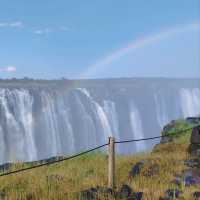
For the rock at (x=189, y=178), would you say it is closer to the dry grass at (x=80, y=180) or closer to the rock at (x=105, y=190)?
the dry grass at (x=80, y=180)

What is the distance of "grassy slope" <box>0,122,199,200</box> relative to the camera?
828cm

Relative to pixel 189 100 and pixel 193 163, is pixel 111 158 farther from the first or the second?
pixel 189 100

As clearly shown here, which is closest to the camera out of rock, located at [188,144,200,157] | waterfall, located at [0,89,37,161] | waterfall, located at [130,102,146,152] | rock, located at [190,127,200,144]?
rock, located at [188,144,200,157]

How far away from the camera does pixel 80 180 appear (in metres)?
9.81

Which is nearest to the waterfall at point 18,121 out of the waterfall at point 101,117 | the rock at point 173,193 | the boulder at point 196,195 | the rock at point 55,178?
the waterfall at point 101,117

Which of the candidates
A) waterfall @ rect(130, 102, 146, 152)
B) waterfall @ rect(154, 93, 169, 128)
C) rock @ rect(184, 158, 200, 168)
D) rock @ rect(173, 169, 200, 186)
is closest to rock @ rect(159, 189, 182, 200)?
rock @ rect(173, 169, 200, 186)

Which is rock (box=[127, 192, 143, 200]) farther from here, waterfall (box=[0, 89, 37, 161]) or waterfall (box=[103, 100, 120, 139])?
waterfall (box=[103, 100, 120, 139])

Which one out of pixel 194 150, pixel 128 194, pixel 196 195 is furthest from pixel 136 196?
pixel 194 150

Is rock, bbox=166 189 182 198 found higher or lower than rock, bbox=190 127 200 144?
lower

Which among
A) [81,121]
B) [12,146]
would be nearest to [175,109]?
[81,121]

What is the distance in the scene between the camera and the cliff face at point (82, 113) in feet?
208

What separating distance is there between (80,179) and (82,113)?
6773cm

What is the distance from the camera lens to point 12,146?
62625 mm

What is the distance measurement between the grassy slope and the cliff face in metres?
46.2
